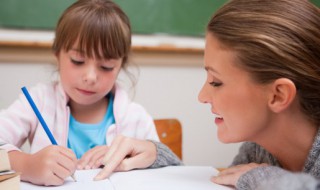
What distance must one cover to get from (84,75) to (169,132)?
44 cm

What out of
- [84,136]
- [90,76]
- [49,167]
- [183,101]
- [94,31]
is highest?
[94,31]

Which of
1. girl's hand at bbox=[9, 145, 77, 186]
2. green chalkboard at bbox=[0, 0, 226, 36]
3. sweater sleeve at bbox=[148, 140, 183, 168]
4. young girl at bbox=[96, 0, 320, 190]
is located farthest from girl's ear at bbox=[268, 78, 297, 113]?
green chalkboard at bbox=[0, 0, 226, 36]

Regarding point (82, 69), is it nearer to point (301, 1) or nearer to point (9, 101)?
point (301, 1)

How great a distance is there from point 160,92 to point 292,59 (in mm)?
1351

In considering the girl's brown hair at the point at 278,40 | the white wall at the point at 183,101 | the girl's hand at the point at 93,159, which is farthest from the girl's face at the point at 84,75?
the white wall at the point at 183,101

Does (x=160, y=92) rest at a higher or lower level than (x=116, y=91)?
lower

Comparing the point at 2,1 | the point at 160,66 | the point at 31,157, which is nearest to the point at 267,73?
the point at 31,157

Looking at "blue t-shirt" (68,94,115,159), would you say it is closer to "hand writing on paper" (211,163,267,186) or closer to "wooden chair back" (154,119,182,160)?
"wooden chair back" (154,119,182,160)

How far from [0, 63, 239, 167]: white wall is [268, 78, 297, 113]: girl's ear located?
4.09 feet

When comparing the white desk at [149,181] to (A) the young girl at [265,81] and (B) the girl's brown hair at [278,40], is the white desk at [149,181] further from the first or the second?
(B) the girl's brown hair at [278,40]

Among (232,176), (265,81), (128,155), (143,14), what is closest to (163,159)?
(128,155)

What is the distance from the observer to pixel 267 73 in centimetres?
67

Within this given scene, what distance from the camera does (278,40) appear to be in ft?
2.12

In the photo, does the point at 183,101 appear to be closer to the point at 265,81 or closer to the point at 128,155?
the point at 128,155
